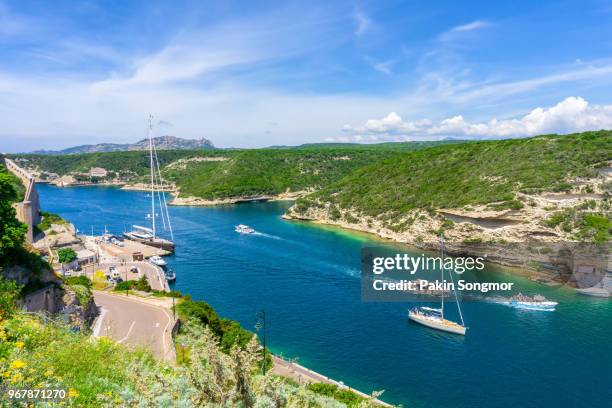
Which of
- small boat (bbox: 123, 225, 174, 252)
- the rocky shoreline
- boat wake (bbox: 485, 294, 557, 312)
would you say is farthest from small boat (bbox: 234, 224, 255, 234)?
boat wake (bbox: 485, 294, 557, 312)

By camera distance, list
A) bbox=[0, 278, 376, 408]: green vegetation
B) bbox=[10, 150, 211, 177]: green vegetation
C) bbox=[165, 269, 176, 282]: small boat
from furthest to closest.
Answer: bbox=[10, 150, 211, 177]: green vegetation, bbox=[165, 269, 176, 282]: small boat, bbox=[0, 278, 376, 408]: green vegetation

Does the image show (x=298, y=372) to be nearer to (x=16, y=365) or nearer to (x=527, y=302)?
(x=16, y=365)

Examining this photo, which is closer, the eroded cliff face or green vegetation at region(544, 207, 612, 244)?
green vegetation at region(544, 207, 612, 244)

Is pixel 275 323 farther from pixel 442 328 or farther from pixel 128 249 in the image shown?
pixel 128 249

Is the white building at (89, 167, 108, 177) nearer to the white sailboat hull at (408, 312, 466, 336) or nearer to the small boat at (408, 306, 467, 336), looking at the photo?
the small boat at (408, 306, 467, 336)

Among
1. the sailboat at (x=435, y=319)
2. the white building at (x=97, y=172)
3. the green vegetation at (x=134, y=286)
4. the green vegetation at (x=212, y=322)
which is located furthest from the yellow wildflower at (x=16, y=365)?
the white building at (x=97, y=172)

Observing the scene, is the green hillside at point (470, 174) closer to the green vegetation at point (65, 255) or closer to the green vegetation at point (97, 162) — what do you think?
the green vegetation at point (65, 255)

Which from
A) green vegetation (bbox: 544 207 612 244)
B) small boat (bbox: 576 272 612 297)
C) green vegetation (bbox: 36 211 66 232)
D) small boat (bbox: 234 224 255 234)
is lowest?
small boat (bbox: 576 272 612 297)

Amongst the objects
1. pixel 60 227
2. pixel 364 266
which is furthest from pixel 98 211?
pixel 364 266
